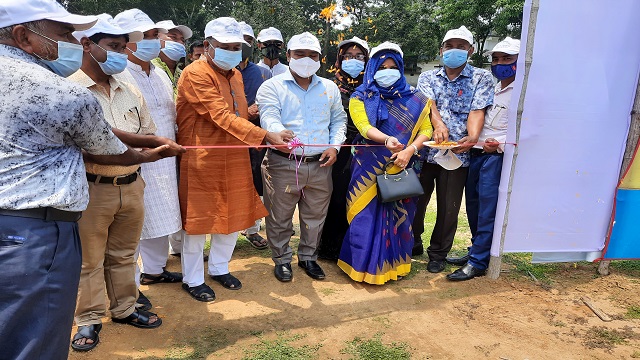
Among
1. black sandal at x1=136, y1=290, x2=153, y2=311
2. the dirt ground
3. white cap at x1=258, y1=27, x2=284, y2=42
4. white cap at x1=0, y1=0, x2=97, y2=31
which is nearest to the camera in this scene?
white cap at x1=0, y1=0, x2=97, y2=31

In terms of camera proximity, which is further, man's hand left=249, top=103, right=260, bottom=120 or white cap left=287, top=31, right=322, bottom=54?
man's hand left=249, top=103, right=260, bottom=120

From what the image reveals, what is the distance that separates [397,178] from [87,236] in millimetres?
2208

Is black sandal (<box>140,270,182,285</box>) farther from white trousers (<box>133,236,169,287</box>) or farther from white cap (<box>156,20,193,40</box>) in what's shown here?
white cap (<box>156,20,193,40</box>)

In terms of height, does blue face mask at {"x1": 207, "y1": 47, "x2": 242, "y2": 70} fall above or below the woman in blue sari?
above

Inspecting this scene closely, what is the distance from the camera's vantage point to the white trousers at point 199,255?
135 inches

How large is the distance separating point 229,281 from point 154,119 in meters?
1.42

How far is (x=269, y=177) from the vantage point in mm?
3676

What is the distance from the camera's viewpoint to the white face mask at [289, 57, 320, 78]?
3413mm

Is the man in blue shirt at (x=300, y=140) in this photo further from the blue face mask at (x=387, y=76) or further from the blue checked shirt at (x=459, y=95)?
the blue checked shirt at (x=459, y=95)

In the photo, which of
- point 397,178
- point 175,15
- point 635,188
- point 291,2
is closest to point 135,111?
point 397,178

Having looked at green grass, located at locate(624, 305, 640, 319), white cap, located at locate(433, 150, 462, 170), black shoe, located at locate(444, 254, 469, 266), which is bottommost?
black shoe, located at locate(444, 254, 469, 266)

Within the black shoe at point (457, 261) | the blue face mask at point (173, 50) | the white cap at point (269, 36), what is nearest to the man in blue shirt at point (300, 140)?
the blue face mask at point (173, 50)

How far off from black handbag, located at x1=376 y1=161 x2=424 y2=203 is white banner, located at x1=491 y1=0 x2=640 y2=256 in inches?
30.1

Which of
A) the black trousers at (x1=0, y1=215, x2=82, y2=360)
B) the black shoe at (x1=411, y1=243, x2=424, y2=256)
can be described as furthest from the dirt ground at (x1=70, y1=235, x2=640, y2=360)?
the black trousers at (x1=0, y1=215, x2=82, y2=360)
